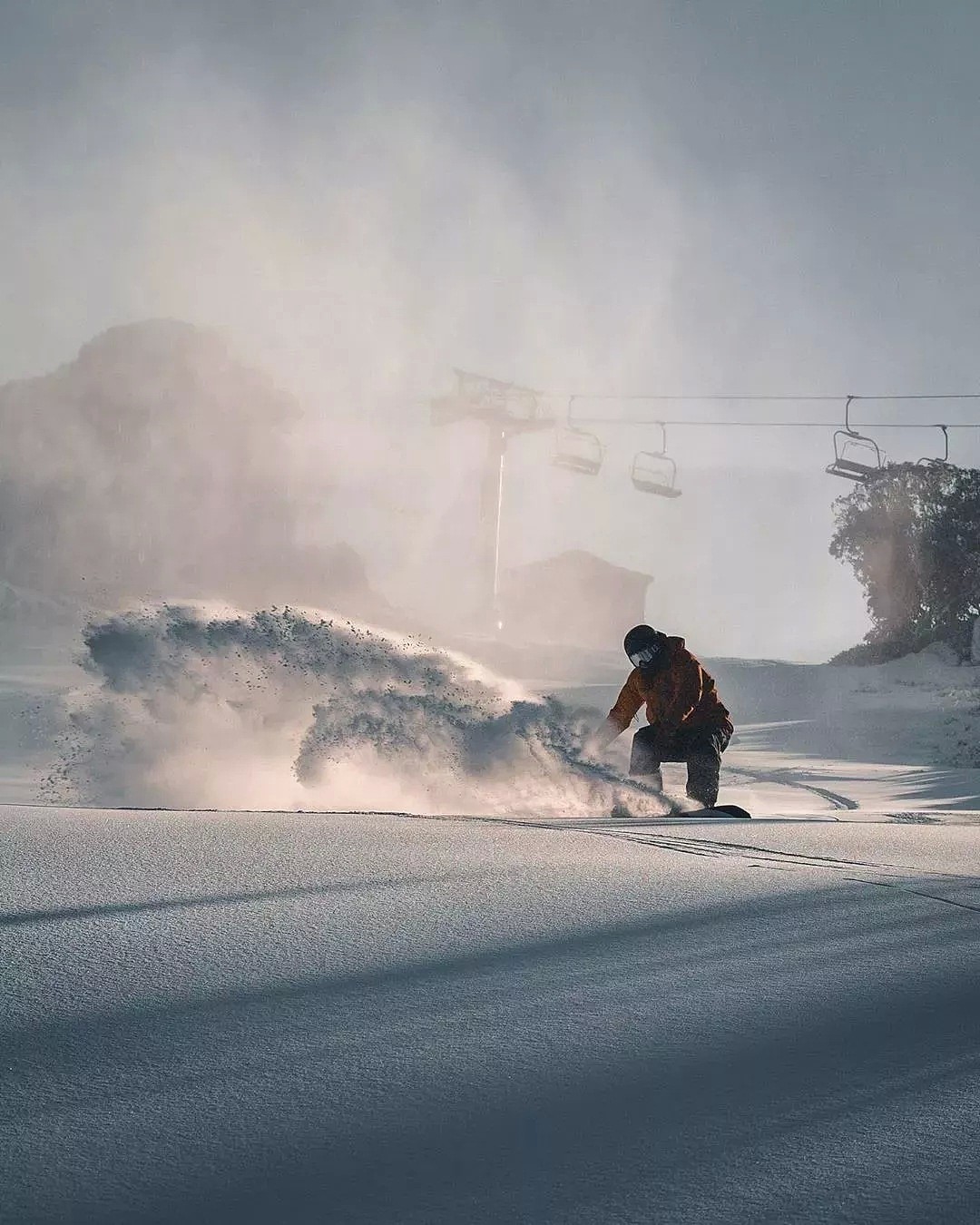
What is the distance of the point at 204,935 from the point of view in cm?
281

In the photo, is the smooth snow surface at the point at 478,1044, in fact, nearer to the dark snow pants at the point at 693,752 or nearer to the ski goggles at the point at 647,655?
the ski goggles at the point at 647,655

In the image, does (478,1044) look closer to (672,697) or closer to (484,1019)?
(484,1019)

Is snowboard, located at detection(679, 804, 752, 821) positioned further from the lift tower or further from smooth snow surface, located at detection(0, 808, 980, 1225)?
the lift tower

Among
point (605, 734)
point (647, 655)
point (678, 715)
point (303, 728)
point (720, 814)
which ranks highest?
point (647, 655)

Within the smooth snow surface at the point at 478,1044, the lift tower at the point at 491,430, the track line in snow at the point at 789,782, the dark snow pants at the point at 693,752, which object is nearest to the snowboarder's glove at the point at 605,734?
the dark snow pants at the point at 693,752

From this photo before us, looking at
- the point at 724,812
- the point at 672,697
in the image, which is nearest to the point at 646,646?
the point at 672,697

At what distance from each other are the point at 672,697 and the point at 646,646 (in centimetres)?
44

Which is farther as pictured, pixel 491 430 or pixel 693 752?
pixel 491 430

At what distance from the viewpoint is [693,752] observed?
7672 mm

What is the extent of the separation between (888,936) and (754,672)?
3029 centimetres

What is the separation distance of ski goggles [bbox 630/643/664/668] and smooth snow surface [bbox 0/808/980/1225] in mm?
3650

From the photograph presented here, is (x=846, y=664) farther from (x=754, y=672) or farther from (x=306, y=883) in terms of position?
(x=306, y=883)

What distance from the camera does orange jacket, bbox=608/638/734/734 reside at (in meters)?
7.65

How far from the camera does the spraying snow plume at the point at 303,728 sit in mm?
→ 8625
